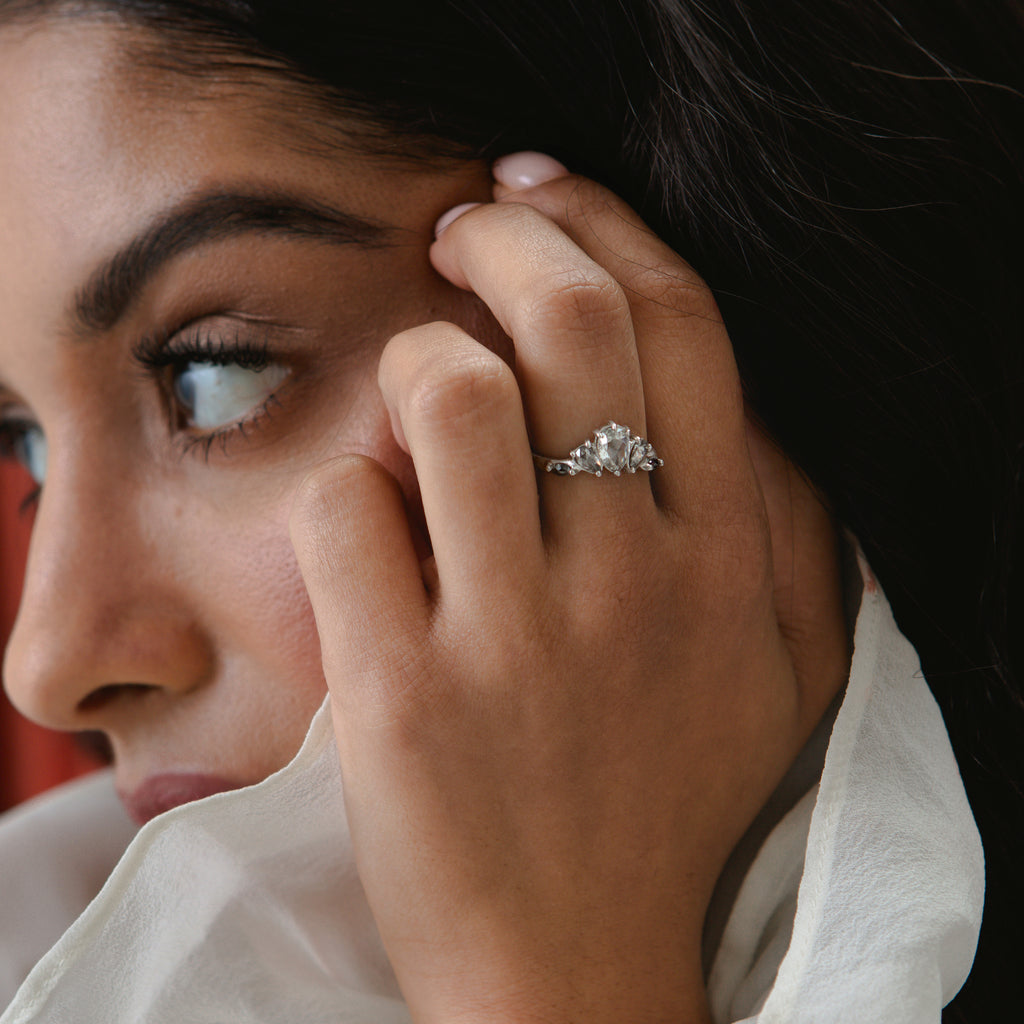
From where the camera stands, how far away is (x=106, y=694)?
2.47 feet

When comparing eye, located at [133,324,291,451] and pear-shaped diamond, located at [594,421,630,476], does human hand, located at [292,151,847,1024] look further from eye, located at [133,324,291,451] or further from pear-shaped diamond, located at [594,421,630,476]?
eye, located at [133,324,291,451]

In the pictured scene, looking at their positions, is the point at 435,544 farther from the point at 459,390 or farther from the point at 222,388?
the point at 222,388

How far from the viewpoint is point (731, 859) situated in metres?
0.70

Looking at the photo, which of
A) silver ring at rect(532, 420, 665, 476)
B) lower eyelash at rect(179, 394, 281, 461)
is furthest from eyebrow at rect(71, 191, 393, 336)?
silver ring at rect(532, 420, 665, 476)

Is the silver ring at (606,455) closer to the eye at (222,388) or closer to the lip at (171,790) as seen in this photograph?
the eye at (222,388)

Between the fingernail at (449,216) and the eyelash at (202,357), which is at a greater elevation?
the fingernail at (449,216)

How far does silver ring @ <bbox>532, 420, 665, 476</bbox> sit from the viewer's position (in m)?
0.59

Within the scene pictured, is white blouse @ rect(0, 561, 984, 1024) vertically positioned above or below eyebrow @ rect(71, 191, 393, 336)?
below

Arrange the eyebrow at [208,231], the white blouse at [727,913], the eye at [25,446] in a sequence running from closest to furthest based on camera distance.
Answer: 1. the white blouse at [727,913]
2. the eyebrow at [208,231]
3. the eye at [25,446]

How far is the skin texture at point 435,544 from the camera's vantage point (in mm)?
590

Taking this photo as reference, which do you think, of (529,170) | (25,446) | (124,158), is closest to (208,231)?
(124,158)

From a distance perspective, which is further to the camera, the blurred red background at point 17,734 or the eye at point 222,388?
the blurred red background at point 17,734

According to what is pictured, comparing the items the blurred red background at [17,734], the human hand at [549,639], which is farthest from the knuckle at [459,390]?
the blurred red background at [17,734]

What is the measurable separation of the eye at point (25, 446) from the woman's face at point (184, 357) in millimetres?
261
